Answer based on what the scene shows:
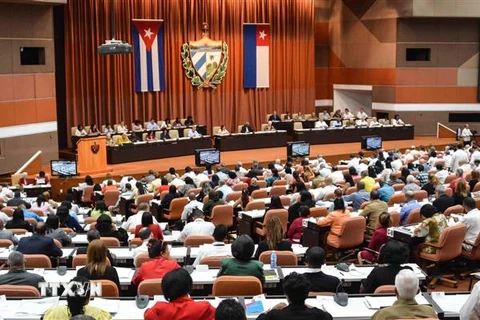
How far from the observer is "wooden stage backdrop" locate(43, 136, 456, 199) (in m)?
16.5

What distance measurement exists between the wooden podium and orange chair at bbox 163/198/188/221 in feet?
20.9

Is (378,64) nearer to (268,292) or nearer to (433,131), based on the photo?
(433,131)

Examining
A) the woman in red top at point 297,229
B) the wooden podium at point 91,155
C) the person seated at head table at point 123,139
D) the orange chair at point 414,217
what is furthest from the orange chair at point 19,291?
the person seated at head table at point 123,139

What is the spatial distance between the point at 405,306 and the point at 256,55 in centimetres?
2174

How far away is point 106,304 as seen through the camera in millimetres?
5328

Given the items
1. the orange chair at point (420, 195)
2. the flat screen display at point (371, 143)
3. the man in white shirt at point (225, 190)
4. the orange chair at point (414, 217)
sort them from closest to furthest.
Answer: the orange chair at point (414, 217) → the orange chair at point (420, 195) → the man in white shirt at point (225, 190) → the flat screen display at point (371, 143)

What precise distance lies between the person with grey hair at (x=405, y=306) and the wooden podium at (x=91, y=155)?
1370 cm

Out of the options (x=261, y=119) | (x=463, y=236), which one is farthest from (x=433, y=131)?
(x=463, y=236)

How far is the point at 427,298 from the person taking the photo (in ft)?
18.0

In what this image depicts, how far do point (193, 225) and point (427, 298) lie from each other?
12.3 feet

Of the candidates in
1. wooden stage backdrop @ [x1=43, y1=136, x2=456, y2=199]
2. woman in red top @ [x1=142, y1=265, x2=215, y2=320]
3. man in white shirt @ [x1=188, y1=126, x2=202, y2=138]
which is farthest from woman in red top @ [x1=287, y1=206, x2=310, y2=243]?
man in white shirt @ [x1=188, y1=126, x2=202, y2=138]

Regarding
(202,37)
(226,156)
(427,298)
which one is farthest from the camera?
(202,37)

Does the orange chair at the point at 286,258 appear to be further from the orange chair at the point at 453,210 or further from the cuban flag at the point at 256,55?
the cuban flag at the point at 256,55

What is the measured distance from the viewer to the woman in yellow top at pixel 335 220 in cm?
905
